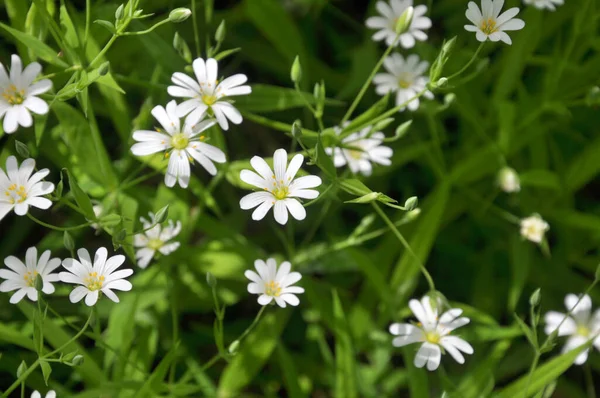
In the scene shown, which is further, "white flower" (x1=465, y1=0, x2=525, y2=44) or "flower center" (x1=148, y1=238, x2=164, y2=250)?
"flower center" (x1=148, y1=238, x2=164, y2=250)

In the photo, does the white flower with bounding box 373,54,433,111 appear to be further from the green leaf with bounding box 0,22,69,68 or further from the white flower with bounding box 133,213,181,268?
the green leaf with bounding box 0,22,69,68

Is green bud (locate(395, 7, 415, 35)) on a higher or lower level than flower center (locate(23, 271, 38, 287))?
higher

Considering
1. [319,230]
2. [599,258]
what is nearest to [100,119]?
[319,230]

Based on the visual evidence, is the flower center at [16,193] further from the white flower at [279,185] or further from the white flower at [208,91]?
the white flower at [279,185]

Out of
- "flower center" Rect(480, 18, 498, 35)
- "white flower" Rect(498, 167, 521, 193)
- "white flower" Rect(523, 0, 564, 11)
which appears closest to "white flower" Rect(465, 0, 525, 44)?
"flower center" Rect(480, 18, 498, 35)

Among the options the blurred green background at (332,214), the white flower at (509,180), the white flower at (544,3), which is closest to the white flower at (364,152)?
the blurred green background at (332,214)

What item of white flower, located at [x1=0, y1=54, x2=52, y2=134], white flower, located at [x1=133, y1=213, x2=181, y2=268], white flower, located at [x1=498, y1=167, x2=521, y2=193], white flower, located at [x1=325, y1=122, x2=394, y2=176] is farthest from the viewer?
white flower, located at [x1=498, y1=167, x2=521, y2=193]
